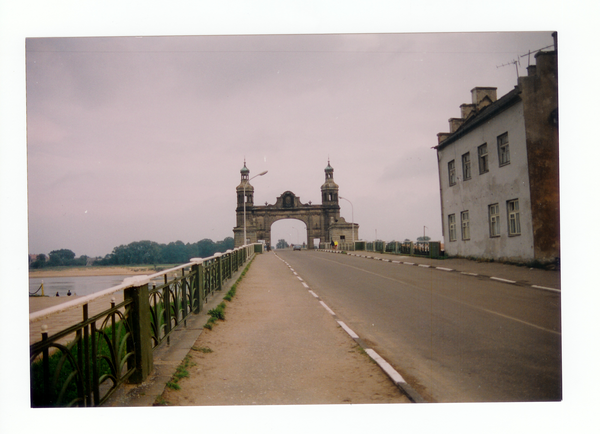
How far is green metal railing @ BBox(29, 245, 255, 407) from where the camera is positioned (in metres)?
3.18

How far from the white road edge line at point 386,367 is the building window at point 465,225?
19.0m

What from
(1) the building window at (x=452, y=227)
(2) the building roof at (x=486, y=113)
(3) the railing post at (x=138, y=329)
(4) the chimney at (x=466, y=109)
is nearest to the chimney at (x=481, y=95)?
(4) the chimney at (x=466, y=109)

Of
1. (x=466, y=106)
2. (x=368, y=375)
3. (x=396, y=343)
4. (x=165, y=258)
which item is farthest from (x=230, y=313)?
(x=466, y=106)

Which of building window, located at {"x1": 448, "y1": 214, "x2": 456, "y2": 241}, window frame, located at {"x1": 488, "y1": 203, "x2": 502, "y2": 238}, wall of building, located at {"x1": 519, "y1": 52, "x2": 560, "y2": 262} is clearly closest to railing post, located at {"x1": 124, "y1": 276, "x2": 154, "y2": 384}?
wall of building, located at {"x1": 519, "y1": 52, "x2": 560, "y2": 262}

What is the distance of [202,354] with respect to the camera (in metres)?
5.89

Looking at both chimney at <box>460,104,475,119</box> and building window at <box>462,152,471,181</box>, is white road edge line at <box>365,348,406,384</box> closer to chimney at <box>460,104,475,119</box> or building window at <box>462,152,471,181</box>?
building window at <box>462,152,471,181</box>

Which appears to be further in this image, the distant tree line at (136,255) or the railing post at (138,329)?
the distant tree line at (136,255)

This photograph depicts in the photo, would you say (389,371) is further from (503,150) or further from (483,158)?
(483,158)

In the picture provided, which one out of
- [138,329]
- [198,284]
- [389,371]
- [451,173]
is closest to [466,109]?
[451,173]

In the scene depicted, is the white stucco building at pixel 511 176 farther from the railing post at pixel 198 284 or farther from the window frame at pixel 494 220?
the railing post at pixel 198 284

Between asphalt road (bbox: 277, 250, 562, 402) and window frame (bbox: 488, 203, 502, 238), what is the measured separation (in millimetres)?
8495

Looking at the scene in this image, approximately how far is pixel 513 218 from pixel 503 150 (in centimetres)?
320

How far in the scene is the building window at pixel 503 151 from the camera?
62.5 ft

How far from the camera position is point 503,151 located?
64.0 ft
